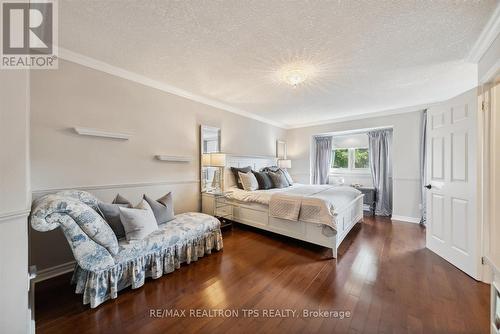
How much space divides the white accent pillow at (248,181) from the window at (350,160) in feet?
10.2

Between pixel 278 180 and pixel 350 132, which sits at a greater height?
pixel 350 132

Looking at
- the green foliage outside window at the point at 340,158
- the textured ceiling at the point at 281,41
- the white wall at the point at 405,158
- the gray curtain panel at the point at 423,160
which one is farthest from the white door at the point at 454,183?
the green foliage outside window at the point at 340,158

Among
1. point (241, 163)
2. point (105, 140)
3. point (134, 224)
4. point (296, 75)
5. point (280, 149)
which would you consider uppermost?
point (296, 75)

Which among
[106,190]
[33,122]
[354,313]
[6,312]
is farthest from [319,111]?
[6,312]

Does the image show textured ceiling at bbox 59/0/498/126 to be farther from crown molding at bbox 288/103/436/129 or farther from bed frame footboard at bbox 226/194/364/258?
bed frame footboard at bbox 226/194/364/258

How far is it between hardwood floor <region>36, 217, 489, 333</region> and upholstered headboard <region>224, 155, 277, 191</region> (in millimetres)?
1530

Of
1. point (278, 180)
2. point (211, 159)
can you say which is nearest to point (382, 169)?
point (278, 180)

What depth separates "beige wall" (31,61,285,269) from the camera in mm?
1975

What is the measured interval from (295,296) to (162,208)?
1727 millimetres

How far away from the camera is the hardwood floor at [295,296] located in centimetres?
141

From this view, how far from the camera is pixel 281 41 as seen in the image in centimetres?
190

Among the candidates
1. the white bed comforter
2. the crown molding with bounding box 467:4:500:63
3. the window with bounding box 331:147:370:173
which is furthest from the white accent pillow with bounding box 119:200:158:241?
the window with bounding box 331:147:370:173

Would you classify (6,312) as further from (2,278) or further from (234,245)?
(234,245)

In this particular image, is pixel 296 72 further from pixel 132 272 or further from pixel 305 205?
pixel 132 272
